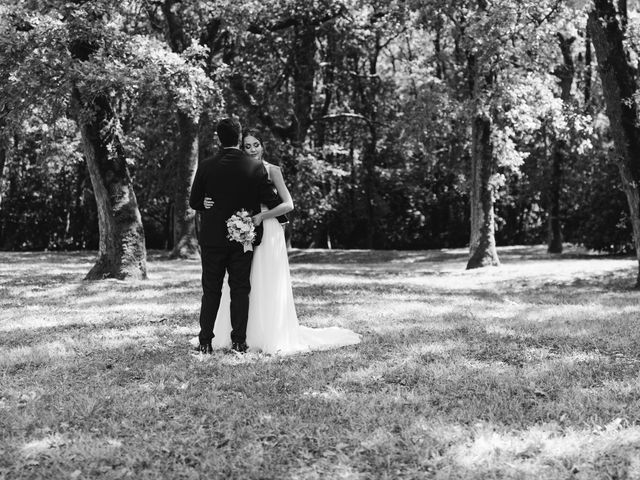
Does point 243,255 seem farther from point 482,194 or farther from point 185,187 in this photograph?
point 185,187

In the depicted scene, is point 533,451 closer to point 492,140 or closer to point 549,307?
point 549,307

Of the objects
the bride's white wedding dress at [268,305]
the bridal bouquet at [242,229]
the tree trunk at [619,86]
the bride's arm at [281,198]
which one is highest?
the tree trunk at [619,86]

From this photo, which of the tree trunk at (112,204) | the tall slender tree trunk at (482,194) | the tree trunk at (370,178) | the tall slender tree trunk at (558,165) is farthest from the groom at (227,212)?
the tree trunk at (370,178)

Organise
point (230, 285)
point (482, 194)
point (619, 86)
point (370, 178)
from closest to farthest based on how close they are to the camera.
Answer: point (230, 285)
point (619, 86)
point (482, 194)
point (370, 178)

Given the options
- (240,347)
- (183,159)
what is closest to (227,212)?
(240,347)

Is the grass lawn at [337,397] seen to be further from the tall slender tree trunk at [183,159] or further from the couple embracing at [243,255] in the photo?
the tall slender tree trunk at [183,159]

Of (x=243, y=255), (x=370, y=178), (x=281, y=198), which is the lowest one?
(x=243, y=255)

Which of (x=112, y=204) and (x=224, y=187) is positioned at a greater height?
(x=112, y=204)

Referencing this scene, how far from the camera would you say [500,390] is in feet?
18.6

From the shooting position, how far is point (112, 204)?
14656 millimetres

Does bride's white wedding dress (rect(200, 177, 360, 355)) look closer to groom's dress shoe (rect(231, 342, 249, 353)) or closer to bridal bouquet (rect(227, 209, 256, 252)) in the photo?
groom's dress shoe (rect(231, 342, 249, 353))

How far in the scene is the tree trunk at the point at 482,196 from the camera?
1967cm

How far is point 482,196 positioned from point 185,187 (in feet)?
33.8

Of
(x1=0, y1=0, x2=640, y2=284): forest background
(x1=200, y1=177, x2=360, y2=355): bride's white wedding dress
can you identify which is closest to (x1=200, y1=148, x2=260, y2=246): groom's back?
(x1=200, y1=177, x2=360, y2=355): bride's white wedding dress
